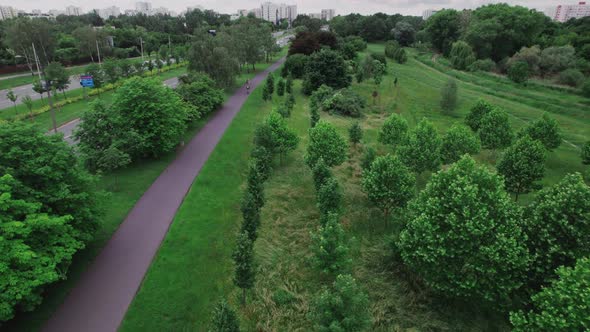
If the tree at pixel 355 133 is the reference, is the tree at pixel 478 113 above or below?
above

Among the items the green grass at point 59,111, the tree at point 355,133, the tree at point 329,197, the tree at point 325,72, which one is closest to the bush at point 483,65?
the tree at point 325,72

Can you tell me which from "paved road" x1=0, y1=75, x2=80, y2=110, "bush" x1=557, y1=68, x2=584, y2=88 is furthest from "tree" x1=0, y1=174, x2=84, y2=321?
"bush" x1=557, y1=68, x2=584, y2=88

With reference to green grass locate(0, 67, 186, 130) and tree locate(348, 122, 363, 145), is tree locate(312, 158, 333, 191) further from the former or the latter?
green grass locate(0, 67, 186, 130)

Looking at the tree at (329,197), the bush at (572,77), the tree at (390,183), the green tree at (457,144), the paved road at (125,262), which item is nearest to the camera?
the paved road at (125,262)

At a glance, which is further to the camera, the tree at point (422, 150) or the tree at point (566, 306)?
the tree at point (422, 150)

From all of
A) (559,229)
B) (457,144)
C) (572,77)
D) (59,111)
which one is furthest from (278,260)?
(572,77)

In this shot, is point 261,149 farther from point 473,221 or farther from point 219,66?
point 219,66

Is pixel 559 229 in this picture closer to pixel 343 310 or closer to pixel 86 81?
pixel 343 310

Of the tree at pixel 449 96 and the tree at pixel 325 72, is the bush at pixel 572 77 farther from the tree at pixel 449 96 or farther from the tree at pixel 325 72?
the tree at pixel 325 72
